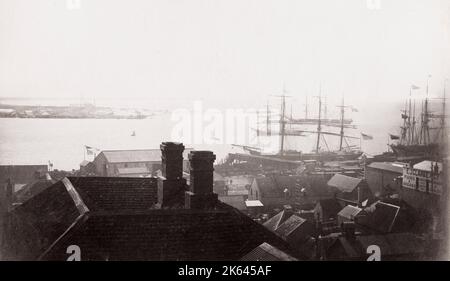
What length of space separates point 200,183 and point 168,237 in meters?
1.67

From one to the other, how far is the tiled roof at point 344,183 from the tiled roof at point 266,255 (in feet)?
126

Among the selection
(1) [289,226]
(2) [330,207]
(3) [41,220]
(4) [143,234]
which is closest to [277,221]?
(1) [289,226]

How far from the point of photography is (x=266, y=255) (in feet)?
33.0

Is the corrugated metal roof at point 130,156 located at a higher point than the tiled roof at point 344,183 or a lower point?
higher

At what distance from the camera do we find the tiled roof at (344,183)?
155 feet

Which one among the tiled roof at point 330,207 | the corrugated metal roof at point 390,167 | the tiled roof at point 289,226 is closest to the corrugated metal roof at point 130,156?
the corrugated metal roof at point 390,167

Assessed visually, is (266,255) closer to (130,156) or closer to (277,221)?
(277,221)

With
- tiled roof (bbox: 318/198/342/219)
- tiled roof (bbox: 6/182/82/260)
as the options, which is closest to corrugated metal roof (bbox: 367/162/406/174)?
tiled roof (bbox: 318/198/342/219)

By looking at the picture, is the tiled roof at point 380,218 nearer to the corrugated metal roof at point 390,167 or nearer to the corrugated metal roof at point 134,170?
the corrugated metal roof at point 390,167

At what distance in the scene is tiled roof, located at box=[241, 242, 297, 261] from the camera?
→ 32.2 ft

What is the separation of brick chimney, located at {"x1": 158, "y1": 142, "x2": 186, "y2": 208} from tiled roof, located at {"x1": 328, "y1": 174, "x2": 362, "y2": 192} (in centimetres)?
3702

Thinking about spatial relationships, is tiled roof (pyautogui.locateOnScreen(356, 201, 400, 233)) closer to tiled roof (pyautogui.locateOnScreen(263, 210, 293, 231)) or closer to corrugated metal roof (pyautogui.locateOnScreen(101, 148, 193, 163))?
tiled roof (pyautogui.locateOnScreen(263, 210, 293, 231))
